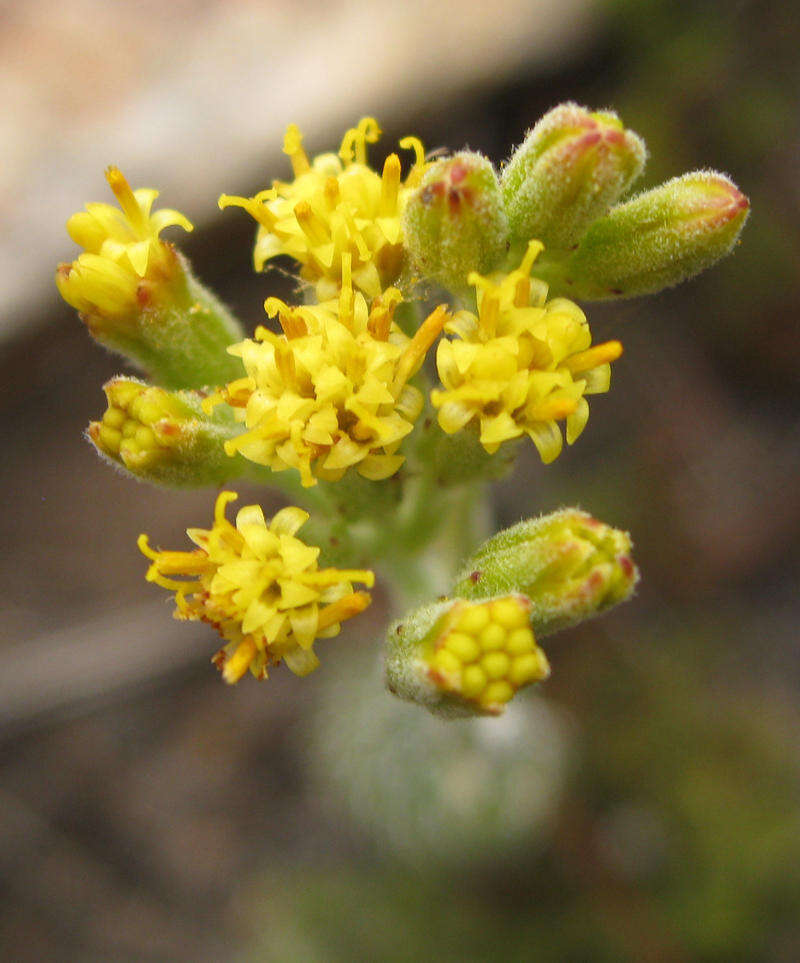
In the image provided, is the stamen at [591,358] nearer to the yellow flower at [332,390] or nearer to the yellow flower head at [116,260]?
the yellow flower at [332,390]

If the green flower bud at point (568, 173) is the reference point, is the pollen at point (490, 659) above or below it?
below

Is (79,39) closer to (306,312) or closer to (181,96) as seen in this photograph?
(181,96)

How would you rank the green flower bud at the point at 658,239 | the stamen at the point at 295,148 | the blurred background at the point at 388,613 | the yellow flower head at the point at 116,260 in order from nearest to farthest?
the green flower bud at the point at 658,239, the yellow flower head at the point at 116,260, the stamen at the point at 295,148, the blurred background at the point at 388,613

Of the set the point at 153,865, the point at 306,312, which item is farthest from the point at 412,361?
the point at 153,865

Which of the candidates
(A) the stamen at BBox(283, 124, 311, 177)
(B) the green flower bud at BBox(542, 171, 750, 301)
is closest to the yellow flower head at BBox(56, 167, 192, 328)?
(A) the stamen at BBox(283, 124, 311, 177)

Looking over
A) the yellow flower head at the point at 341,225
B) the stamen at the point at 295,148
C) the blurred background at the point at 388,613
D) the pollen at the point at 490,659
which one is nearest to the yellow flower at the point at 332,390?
the yellow flower head at the point at 341,225

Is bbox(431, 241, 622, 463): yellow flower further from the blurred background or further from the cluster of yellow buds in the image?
the blurred background
